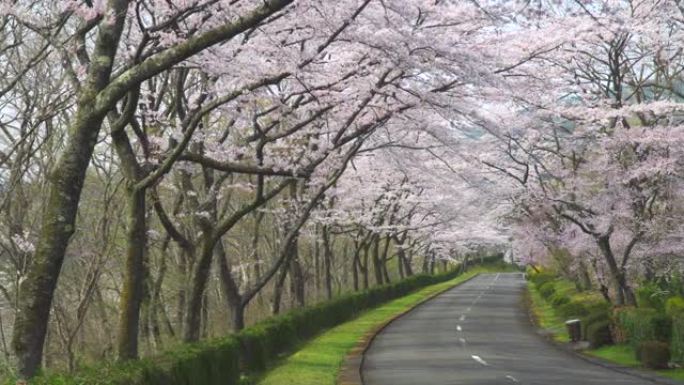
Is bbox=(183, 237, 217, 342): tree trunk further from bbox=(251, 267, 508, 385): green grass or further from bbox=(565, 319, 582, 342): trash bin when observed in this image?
bbox=(565, 319, 582, 342): trash bin

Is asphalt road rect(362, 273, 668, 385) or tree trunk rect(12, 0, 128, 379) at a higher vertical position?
tree trunk rect(12, 0, 128, 379)

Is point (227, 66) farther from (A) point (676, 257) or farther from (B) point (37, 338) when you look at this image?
(A) point (676, 257)

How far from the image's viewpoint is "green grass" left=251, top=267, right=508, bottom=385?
17.3 m

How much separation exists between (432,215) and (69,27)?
1565 inches

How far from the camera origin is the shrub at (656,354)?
20453mm

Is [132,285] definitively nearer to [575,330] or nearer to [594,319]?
[594,319]

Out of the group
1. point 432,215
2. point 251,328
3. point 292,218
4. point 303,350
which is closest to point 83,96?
point 251,328

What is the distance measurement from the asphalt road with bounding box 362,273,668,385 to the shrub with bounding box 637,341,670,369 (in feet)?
3.86

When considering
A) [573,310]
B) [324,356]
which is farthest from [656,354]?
[573,310]

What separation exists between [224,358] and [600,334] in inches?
617

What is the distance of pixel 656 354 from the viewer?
67.2ft

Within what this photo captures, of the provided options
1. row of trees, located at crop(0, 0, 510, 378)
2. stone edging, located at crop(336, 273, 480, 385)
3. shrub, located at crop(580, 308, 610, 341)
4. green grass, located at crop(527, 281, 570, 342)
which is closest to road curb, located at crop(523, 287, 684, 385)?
green grass, located at crop(527, 281, 570, 342)

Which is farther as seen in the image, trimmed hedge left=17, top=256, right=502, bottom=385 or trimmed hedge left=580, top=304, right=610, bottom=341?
trimmed hedge left=580, top=304, right=610, bottom=341

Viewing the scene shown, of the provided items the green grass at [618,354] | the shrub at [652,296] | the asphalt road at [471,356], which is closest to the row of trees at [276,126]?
the shrub at [652,296]
